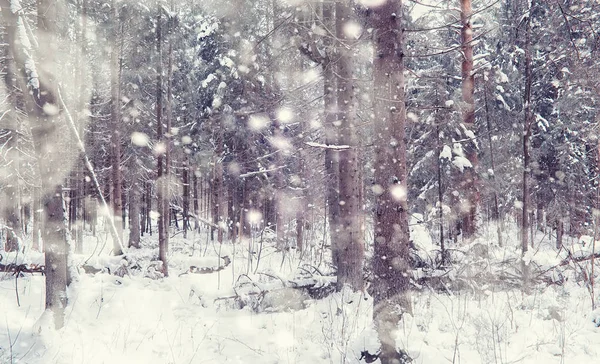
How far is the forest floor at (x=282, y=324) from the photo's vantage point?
5.00 m

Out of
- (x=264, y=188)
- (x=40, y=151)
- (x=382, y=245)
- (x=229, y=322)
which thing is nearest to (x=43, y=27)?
(x=40, y=151)

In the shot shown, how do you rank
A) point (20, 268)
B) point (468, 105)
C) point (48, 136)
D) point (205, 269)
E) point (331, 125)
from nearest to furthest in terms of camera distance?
1. point (48, 136)
2. point (331, 125)
3. point (20, 268)
4. point (468, 105)
5. point (205, 269)

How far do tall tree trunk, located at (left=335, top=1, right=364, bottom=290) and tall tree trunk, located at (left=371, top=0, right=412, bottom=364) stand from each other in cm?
277

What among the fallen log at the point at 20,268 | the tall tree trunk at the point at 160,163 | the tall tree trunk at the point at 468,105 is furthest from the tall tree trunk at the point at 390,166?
the tall tree trunk at the point at 160,163

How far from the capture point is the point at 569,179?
64.8 feet

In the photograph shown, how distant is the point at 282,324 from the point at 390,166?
3.35m

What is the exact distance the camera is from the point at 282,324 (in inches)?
251

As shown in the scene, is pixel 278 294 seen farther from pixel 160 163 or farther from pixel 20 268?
pixel 160 163

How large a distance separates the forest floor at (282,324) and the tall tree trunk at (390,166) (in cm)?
65

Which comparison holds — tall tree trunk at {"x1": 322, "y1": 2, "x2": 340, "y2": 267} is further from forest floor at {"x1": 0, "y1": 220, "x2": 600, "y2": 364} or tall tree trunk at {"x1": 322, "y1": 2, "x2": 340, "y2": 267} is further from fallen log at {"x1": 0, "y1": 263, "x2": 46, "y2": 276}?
fallen log at {"x1": 0, "y1": 263, "x2": 46, "y2": 276}

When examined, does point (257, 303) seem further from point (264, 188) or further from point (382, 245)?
point (264, 188)

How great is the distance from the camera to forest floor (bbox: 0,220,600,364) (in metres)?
5.00

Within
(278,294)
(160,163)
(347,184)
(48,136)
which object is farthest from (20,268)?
(347,184)

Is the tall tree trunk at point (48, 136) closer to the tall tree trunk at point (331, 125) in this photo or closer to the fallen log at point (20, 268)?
the fallen log at point (20, 268)
